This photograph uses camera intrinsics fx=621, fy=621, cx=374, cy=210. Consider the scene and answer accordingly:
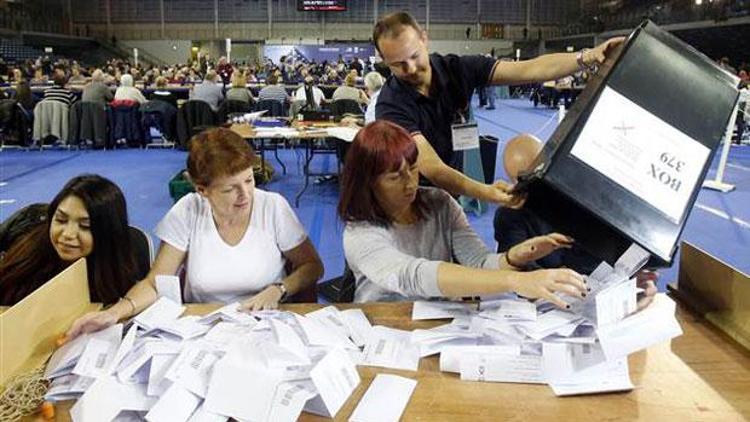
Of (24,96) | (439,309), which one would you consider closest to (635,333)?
(439,309)

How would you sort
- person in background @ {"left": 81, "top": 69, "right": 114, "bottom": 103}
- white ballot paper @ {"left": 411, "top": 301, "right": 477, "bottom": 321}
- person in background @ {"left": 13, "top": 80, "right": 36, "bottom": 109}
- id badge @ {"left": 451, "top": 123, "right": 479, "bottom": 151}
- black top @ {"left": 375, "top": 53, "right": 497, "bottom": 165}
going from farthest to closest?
person in background @ {"left": 13, "top": 80, "right": 36, "bottom": 109}
person in background @ {"left": 81, "top": 69, "right": 114, "bottom": 103}
id badge @ {"left": 451, "top": 123, "right": 479, "bottom": 151}
black top @ {"left": 375, "top": 53, "right": 497, "bottom": 165}
white ballot paper @ {"left": 411, "top": 301, "right": 477, "bottom": 321}

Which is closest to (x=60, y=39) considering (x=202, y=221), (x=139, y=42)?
(x=139, y=42)

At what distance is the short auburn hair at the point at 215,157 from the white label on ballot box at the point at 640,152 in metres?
1.09

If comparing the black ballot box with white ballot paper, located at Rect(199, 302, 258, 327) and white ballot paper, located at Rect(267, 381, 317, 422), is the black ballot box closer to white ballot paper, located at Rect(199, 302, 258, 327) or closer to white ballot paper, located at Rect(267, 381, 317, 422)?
white ballot paper, located at Rect(267, 381, 317, 422)

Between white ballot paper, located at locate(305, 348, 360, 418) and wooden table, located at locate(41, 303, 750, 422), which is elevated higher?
white ballot paper, located at locate(305, 348, 360, 418)

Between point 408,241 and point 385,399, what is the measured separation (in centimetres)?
65

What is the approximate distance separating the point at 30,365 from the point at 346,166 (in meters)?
0.82

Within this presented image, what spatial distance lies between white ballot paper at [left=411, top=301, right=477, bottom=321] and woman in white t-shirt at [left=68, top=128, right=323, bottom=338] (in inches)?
17.8

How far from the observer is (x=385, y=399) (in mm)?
1116

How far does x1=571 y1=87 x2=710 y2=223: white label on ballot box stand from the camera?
95 cm

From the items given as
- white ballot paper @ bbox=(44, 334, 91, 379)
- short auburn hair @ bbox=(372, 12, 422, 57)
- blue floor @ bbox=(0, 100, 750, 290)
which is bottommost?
blue floor @ bbox=(0, 100, 750, 290)

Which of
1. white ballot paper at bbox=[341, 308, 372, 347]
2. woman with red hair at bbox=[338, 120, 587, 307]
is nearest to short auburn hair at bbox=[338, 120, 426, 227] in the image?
woman with red hair at bbox=[338, 120, 587, 307]

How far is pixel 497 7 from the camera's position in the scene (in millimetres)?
25719

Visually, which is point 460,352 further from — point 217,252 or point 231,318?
point 217,252
